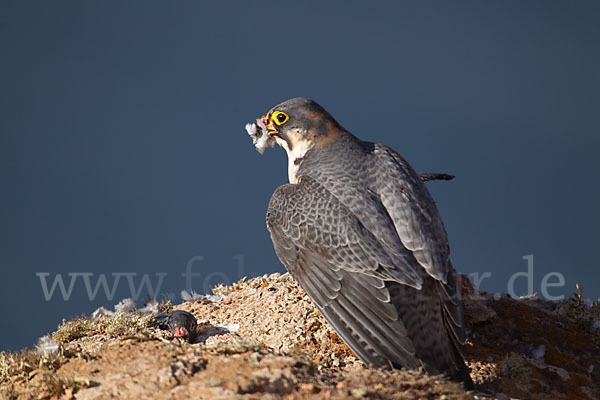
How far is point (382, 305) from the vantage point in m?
5.59

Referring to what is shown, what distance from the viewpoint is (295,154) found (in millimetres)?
7410

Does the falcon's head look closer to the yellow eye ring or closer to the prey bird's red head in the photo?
the yellow eye ring

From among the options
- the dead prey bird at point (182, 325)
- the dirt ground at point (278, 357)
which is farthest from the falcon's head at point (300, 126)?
the dead prey bird at point (182, 325)

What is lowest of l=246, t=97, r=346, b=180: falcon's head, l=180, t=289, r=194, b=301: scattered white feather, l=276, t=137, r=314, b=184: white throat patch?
l=180, t=289, r=194, b=301: scattered white feather

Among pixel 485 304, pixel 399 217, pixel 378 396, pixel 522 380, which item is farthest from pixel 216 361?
pixel 485 304

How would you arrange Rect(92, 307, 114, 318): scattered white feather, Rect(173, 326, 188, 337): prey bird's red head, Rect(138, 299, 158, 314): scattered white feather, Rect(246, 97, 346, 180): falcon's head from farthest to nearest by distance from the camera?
Rect(138, 299, 158, 314): scattered white feather → Rect(92, 307, 114, 318): scattered white feather → Rect(246, 97, 346, 180): falcon's head → Rect(173, 326, 188, 337): prey bird's red head

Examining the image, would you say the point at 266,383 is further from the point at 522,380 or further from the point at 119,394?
the point at 522,380

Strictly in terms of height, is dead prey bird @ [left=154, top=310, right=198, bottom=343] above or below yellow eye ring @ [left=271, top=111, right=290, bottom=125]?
below

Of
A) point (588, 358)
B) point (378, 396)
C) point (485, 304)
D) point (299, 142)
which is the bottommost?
point (588, 358)

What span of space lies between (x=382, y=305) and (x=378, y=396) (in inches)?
48.1

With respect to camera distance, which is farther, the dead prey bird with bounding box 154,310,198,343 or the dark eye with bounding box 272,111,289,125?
the dark eye with bounding box 272,111,289,125

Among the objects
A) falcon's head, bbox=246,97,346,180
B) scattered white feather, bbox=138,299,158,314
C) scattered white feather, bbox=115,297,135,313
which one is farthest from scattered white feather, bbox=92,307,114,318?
falcon's head, bbox=246,97,346,180

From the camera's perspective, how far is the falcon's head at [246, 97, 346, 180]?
7.17 meters

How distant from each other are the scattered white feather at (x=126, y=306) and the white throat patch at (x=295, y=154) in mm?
2890
